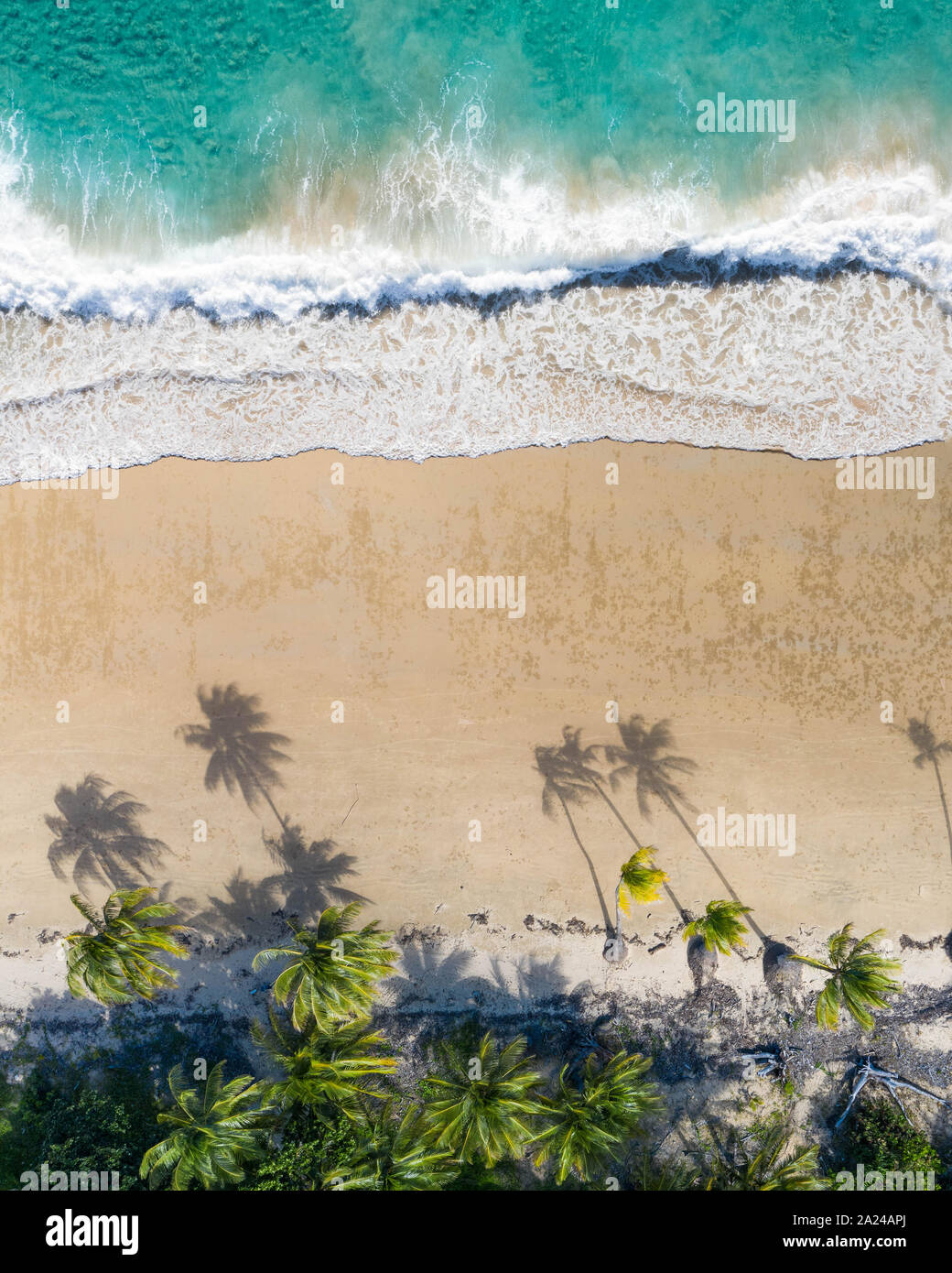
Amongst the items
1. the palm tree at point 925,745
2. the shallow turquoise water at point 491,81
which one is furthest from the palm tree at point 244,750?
the palm tree at point 925,745

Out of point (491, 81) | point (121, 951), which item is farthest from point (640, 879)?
point (491, 81)

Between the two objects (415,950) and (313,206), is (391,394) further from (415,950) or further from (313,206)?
(415,950)

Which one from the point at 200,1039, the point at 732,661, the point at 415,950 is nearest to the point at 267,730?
the point at 415,950

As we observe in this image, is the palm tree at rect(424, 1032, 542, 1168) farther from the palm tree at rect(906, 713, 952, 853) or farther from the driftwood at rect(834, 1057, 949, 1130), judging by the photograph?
the palm tree at rect(906, 713, 952, 853)

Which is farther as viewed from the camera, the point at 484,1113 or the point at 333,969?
the point at 333,969

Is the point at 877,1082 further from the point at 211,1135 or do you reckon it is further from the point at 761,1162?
the point at 211,1135

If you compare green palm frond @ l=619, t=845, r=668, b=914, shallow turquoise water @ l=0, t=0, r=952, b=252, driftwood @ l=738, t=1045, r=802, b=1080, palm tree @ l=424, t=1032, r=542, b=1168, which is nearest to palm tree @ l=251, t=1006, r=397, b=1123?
palm tree @ l=424, t=1032, r=542, b=1168
